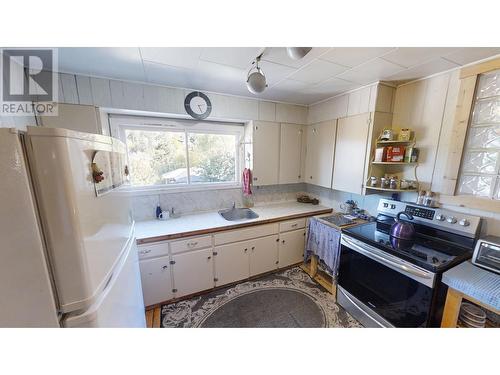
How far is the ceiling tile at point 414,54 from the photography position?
3.94 ft

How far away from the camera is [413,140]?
1688 mm

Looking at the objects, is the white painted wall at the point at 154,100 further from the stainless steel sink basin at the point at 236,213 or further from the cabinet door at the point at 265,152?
the stainless steel sink basin at the point at 236,213

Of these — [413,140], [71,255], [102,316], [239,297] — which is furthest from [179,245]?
[413,140]

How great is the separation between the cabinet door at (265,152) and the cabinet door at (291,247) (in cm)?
74

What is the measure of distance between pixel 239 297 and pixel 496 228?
7.06 ft

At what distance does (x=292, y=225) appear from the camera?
89.3 inches

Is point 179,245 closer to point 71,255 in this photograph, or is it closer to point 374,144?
point 71,255

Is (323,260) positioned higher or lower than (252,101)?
lower

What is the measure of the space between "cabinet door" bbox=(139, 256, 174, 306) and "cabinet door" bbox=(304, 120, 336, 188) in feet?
6.71

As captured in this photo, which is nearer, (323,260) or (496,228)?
(496,228)

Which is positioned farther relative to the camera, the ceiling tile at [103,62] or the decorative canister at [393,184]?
the decorative canister at [393,184]

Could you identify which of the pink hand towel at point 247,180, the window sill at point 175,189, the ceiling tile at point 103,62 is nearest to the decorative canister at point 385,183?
the pink hand towel at point 247,180

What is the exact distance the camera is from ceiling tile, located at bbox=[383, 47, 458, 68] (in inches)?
47.3
